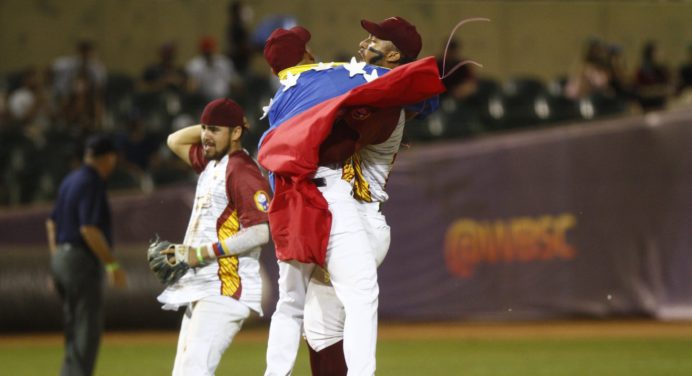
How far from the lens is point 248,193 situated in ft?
20.2

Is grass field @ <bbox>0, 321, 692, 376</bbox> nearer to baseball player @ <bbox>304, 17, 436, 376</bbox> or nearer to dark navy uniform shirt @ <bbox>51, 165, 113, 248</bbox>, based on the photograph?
dark navy uniform shirt @ <bbox>51, 165, 113, 248</bbox>

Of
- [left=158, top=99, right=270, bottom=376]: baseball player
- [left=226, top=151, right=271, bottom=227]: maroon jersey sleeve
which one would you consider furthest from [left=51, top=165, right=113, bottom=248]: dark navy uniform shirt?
[left=226, top=151, right=271, bottom=227]: maroon jersey sleeve

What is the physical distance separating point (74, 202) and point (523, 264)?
23.9ft

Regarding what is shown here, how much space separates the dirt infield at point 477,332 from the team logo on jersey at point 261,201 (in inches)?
305

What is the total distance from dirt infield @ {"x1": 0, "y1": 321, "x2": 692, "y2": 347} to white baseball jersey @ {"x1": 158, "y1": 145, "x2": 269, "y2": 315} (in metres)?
7.52

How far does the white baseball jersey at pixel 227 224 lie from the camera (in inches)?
243

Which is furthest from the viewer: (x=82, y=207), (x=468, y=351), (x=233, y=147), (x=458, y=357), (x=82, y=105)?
(x=82, y=105)

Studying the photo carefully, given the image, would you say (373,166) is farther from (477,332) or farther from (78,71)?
(78,71)

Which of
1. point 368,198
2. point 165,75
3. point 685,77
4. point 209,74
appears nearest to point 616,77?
point 685,77

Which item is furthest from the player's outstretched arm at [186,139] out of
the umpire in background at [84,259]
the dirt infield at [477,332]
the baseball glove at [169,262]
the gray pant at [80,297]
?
the dirt infield at [477,332]

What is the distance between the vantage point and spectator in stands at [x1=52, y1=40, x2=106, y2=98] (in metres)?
17.1

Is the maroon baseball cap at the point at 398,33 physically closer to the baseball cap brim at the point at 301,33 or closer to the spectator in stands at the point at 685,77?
the baseball cap brim at the point at 301,33

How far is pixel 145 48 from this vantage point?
64.0ft

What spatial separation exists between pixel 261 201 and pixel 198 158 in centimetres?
70
